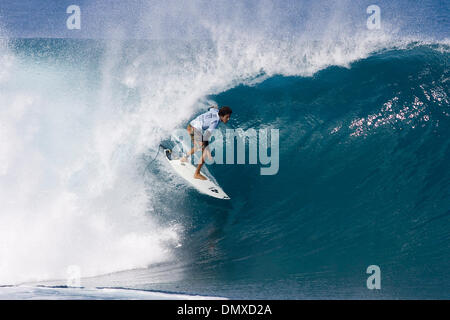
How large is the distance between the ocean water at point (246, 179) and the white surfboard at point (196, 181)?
0.16 metres

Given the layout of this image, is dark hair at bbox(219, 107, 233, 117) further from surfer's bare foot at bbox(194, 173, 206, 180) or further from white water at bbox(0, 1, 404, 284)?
white water at bbox(0, 1, 404, 284)

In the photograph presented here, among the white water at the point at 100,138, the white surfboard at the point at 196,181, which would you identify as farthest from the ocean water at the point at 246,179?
the white surfboard at the point at 196,181

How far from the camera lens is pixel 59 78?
38.6ft

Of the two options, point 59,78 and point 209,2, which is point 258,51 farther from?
point 209,2

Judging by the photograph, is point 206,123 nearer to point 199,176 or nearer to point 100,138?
point 199,176

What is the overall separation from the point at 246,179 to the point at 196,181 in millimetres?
1046

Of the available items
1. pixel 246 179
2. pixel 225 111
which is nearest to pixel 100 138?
pixel 246 179

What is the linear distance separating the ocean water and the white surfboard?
160mm

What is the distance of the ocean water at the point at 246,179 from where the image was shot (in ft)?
21.2

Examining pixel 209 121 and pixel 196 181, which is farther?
pixel 196 181

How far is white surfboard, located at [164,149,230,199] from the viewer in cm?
767

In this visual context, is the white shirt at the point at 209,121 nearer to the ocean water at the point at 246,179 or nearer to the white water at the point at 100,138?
the ocean water at the point at 246,179

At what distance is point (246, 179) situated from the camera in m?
8.13

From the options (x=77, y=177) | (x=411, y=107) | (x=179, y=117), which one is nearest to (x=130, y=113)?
(x=179, y=117)
